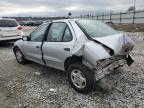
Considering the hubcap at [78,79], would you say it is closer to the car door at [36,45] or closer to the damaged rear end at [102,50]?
the damaged rear end at [102,50]

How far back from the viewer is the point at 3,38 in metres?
10.5

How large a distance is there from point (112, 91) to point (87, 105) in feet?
2.82

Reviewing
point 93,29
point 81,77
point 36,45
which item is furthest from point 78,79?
point 36,45

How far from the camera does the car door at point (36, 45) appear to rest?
211 inches

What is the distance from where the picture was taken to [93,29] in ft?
14.9

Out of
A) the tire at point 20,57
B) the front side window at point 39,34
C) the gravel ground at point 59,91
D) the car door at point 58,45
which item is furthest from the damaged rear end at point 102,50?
the tire at point 20,57

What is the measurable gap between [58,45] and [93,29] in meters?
0.99

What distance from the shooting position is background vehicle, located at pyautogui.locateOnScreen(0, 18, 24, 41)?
34.4 ft

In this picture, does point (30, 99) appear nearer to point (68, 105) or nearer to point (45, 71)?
point (68, 105)

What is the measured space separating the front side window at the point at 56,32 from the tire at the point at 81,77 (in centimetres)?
94

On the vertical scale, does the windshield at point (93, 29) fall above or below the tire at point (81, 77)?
above

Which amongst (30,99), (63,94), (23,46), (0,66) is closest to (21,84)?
(30,99)

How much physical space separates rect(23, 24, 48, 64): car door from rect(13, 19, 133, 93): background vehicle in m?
0.03

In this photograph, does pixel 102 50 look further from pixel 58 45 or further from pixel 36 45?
pixel 36 45
